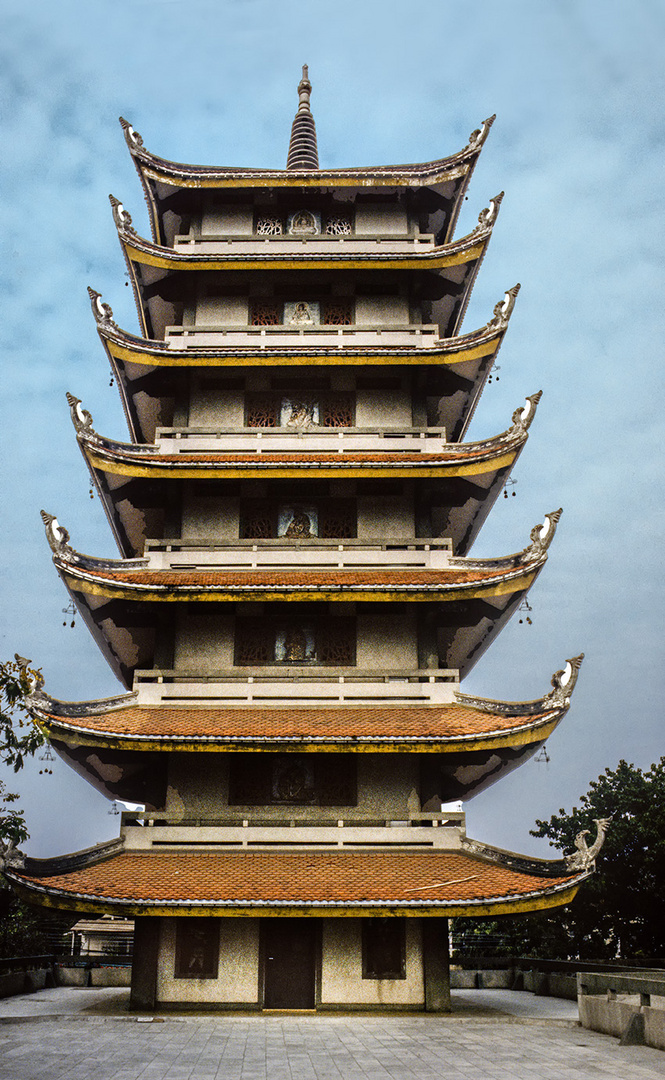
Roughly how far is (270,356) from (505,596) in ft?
26.5

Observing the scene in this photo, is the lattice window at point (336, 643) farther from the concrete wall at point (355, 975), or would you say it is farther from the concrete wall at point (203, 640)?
the concrete wall at point (355, 975)

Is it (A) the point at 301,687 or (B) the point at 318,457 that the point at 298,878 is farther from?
(B) the point at 318,457

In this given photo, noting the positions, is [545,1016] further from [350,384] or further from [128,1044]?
[350,384]

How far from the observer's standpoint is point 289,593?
64.7 ft

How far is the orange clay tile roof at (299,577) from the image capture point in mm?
19859

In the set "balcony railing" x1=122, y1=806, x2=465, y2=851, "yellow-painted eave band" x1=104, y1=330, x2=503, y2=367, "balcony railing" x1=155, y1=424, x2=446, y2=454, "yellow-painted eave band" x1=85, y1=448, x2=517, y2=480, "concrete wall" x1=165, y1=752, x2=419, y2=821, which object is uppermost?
"yellow-painted eave band" x1=104, y1=330, x2=503, y2=367

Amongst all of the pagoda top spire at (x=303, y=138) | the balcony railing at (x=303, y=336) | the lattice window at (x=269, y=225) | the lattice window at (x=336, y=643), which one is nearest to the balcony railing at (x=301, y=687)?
the lattice window at (x=336, y=643)

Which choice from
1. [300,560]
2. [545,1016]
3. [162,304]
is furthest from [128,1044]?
[162,304]

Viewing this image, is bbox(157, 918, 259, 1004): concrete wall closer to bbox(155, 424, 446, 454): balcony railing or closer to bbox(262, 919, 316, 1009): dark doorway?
bbox(262, 919, 316, 1009): dark doorway

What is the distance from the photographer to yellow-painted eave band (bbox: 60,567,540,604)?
1972 cm

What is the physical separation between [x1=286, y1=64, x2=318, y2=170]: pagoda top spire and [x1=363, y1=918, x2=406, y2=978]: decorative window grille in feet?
75.5

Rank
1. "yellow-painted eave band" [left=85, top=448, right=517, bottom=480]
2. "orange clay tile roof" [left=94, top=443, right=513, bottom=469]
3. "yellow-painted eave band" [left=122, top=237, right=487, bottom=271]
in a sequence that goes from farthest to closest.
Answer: "yellow-painted eave band" [left=122, top=237, right=487, bottom=271] < "orange clay tile roof" [left=94, top=443, right=513, bottom=469] < "yellow-painted eave band" [left=85, top=448, right=517, bottom=480]

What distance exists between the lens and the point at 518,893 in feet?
53.5

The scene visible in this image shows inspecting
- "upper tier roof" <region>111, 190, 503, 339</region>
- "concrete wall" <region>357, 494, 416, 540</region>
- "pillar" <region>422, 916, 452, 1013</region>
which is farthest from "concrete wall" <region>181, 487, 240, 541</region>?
"pillar" <region>422, 916, 452, 1013</region>
